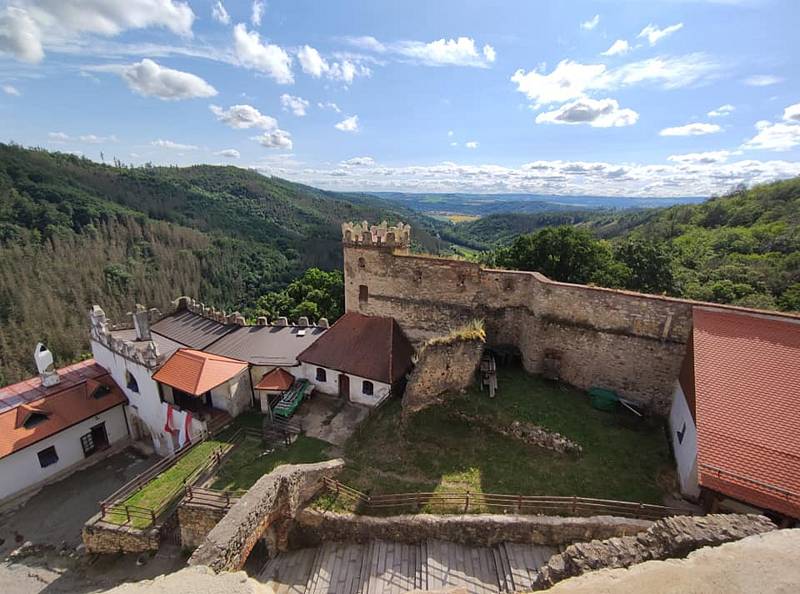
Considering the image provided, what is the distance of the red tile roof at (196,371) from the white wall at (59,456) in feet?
21.2

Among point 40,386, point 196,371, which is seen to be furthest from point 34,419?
point 196,371

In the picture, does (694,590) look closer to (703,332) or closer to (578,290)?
(703,332)

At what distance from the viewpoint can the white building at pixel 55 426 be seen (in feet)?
61.6

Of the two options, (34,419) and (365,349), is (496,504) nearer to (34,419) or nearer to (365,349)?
(365,349)

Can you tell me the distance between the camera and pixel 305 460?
14.0 m

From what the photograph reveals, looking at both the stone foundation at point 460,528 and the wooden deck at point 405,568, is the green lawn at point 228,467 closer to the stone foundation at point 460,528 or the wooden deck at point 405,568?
the stone foundation at point 460,528

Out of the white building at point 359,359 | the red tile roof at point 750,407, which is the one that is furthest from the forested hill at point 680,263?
the red tile roof at point 750,407

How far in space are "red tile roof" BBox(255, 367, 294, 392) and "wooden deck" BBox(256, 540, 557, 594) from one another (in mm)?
8123

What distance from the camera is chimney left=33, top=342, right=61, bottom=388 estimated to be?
22328 mm

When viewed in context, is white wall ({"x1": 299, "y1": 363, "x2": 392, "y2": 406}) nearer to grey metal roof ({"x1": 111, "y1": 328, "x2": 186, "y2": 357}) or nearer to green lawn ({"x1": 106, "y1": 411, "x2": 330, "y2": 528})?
green lawn ({"x1": 106, "y1": 411, "x2": 330, "y2": 528})

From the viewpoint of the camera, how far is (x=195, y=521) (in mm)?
12750

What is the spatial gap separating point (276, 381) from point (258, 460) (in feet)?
15.4

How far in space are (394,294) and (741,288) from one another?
29.9 metres

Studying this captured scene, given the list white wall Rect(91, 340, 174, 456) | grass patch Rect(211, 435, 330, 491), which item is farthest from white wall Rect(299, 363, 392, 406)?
white wall Rect(91, 340, 174, 456)
